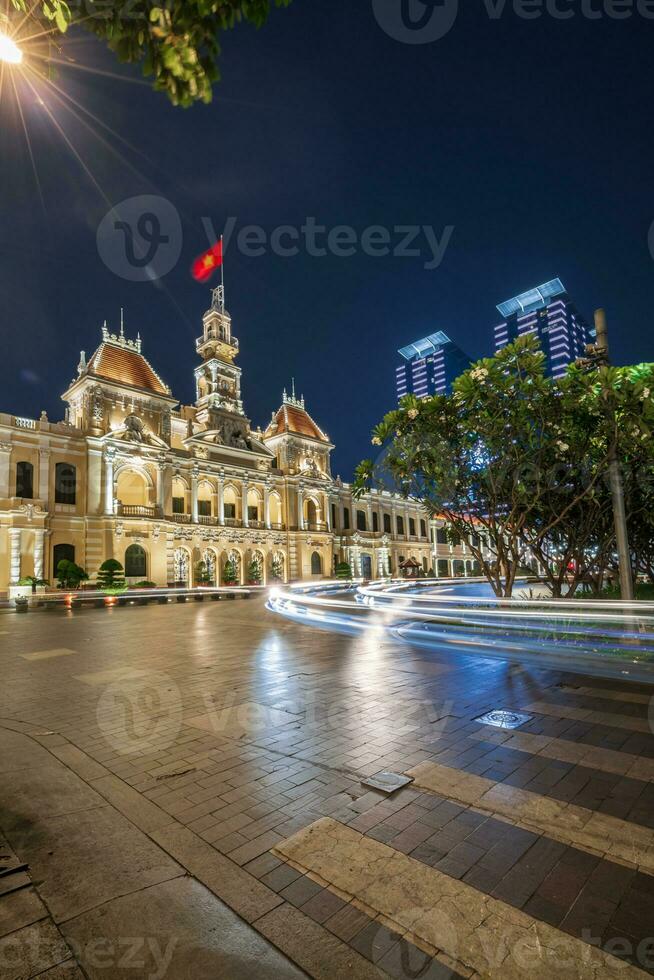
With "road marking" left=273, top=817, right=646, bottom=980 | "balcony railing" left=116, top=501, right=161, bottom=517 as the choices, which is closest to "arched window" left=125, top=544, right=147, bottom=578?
"balcony railing" left=116, top=501, right=161, bottom=517

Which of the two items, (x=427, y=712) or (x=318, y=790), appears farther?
(x=427, y=712)

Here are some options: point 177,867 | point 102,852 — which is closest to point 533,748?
point 177,867

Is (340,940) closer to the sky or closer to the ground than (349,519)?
closer to the ground

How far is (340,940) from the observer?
259cm

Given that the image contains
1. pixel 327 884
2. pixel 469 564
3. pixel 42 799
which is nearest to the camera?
pixel 327 884

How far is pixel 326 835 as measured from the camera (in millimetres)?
3561

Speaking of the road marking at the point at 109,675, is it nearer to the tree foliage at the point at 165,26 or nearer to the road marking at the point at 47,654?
the road marking at the point at 47,654

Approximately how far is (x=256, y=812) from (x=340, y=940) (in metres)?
1.49

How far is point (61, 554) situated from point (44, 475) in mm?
5547

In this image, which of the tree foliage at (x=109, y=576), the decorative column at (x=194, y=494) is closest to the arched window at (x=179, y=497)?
the decorative column at (x=194, y=494)

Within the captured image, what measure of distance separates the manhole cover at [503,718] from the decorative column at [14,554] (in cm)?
3385

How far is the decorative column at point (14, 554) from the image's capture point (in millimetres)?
32500

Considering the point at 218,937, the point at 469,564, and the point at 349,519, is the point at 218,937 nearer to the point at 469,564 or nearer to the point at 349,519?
the point at 349,519

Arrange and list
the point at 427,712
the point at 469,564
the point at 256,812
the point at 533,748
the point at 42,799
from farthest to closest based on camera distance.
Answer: the point at 469,564
the point at 427,712
the point at 533,748
the point at 42,799
the point at 256,812
